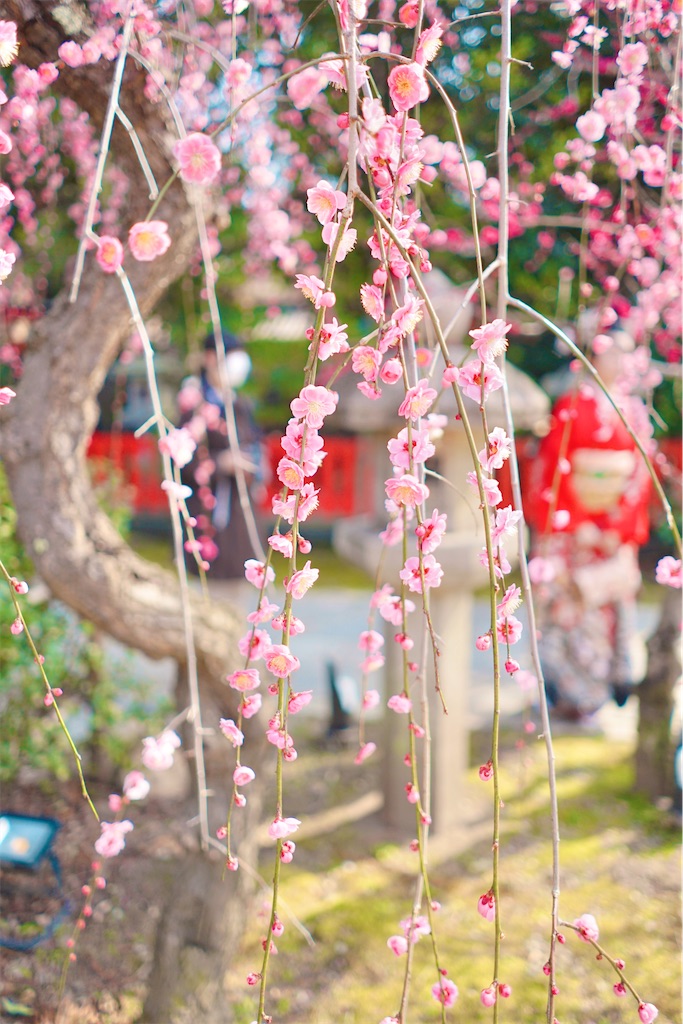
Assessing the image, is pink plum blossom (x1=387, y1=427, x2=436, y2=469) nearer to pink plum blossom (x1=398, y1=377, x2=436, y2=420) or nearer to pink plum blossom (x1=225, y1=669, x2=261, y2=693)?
pink plum blossom (x1=398, y1=377, x2=436, y2=420)

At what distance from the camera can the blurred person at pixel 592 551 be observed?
3.48 meters

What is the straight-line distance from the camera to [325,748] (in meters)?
3.53

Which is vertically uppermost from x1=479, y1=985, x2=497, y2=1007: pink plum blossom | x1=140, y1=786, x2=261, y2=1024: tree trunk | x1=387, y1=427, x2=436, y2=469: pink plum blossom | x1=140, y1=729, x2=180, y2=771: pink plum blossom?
x1=387, y1=427, x2=436, y2=469: pink plum blossom

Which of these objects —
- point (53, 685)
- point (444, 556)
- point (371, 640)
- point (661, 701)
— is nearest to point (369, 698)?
point (371, 640)

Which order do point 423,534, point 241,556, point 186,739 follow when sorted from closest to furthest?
point 423,534 → point 186,739 → point 241,556

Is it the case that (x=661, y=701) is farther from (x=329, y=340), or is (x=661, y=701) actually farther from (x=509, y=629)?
(x=329, y=340)

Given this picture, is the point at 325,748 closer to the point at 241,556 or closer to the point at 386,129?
the point at 241,556

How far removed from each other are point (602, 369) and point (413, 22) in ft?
8.08

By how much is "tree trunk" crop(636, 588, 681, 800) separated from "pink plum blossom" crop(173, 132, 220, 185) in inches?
92.4

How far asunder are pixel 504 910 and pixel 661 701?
997 mm

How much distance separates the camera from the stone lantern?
2551 millimetres

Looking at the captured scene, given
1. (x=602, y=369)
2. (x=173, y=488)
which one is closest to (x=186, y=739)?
(x=173, y=488)

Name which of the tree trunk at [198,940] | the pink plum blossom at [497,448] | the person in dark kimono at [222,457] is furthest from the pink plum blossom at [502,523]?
the person in dark kimono at [222,457]

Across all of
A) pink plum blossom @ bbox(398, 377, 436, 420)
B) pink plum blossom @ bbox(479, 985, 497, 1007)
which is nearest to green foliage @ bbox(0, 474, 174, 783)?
pink plum blossom @ bbox(398, 377, 436, 420)
